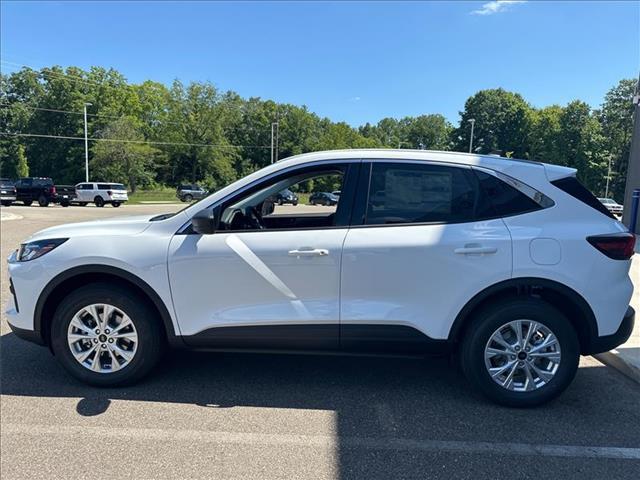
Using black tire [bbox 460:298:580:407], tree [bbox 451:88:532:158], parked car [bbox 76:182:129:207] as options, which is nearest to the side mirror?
black tire [bbox 460:298:580:407]

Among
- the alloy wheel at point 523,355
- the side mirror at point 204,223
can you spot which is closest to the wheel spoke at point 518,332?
the alloy wheel at point 523,355

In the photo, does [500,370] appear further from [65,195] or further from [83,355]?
[65,195]

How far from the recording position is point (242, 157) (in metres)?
71.1

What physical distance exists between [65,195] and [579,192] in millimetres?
36695

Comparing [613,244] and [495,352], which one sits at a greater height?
[613,244]

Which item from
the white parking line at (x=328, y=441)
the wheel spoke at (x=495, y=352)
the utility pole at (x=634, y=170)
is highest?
the utility pole at (x=634, y=170)

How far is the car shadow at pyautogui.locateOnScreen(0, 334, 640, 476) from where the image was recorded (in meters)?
3.11

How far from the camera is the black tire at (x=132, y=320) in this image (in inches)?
139

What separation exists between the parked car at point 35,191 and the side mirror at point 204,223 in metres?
34.0

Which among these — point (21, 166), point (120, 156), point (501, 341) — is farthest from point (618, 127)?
point (21, 166)

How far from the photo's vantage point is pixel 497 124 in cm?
7475

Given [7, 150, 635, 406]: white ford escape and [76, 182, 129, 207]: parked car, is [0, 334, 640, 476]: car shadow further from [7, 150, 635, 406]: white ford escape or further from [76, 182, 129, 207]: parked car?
[76, 182, 129, 207]: parked car

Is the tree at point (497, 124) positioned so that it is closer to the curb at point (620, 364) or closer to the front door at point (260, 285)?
the curb at point (620, 364)

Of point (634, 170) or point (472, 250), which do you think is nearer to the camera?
point (472, 250)
